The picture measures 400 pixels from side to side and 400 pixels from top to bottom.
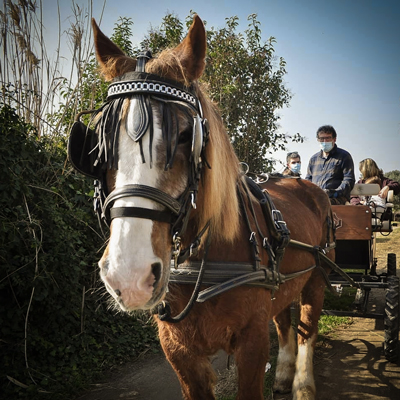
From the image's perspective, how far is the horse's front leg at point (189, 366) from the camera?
1.90m

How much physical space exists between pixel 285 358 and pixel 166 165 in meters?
2.66

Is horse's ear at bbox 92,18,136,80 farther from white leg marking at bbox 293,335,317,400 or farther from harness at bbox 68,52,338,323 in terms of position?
white leg marking at bbox 293,335,317,400

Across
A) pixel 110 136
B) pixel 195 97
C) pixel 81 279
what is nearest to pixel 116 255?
pixel 110 136

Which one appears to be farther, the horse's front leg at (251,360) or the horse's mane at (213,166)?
the horse's front leg at (251,360)

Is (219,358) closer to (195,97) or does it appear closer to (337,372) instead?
(337,372)

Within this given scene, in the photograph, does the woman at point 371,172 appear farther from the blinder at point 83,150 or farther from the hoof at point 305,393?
the blinder at point 83,150

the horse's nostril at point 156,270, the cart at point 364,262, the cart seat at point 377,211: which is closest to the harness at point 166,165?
the horse's nostril at point 156,270

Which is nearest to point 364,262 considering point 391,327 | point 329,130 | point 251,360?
point 391,327

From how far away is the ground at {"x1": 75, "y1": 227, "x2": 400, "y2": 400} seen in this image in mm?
3195

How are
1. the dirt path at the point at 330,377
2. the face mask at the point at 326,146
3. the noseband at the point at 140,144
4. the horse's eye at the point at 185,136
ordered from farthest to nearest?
the face mask at the point at 326,146 → the dirt path at the point at 330,377 → the horse's eye at the point at 185,136 → the noseband at the point at 140,144

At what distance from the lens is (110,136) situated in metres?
1.46

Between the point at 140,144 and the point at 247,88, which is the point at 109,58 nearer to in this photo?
the point at 140,144

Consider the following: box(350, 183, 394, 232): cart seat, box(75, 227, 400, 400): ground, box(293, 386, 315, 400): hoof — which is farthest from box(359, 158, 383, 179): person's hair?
box(293, 386, 315, 400): hoof

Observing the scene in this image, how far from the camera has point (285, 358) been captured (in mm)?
3318
